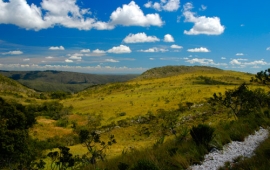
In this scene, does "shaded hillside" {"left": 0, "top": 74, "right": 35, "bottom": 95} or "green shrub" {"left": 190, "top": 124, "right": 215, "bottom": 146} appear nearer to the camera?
"green shrub" {"left": 190, "top": 124, "right": 215, "bottom": 146}

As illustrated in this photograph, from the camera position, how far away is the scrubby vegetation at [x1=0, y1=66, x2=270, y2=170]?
778cm

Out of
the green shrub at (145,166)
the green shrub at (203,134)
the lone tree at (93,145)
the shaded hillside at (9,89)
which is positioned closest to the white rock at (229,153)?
the green shrub at (203,134)

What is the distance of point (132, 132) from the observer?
105ft

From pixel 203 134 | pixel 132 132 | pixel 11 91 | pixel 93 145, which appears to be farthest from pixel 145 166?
pixel 11 91

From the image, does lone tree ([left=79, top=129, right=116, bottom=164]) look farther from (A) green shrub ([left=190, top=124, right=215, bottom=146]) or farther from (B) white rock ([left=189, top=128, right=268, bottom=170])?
(B) white rock ([left=189, top=128, right=268, bottom=170])

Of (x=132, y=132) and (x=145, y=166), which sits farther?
(x=132, y=132)

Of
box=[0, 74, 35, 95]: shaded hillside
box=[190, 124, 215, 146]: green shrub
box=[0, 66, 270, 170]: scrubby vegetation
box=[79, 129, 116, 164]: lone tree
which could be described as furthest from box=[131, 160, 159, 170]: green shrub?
box=[0, 74, 35, 95]: shaded hillside

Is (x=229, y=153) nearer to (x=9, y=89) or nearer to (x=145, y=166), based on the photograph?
(x=145, y=166)

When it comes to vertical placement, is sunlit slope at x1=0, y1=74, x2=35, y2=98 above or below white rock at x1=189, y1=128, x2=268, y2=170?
below

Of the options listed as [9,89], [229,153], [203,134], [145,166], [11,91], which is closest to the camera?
[145,166]

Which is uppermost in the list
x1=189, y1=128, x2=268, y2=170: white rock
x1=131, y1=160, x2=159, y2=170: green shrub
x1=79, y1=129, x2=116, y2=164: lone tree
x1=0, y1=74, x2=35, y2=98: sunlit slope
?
x1=131, y1=160, x2=159, y2=170: green shrub

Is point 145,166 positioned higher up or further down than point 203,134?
further down

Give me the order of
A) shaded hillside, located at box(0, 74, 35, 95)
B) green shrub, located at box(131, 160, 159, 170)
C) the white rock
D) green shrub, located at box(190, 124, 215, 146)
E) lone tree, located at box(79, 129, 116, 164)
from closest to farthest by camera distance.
A: green shrub, located at box(131, 160, 159, 170) → the white rock → green shrub, located at box(190, 124, 215, 146) → lone tree, located at box(79, 129, 116, 164) → shaded hillside, located at box(0, 74, 35, 95)

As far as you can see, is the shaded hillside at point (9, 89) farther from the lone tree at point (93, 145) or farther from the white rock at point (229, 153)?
the white rock at point (229, 153)
